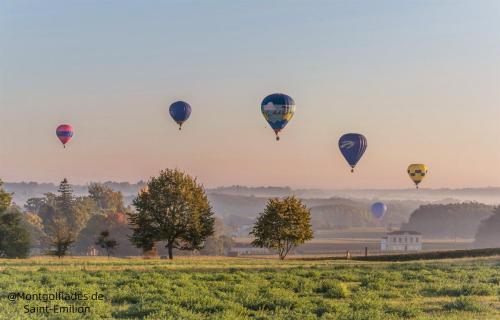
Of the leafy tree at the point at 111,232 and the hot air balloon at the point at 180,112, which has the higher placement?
the hot air balloon at the point at 180,112

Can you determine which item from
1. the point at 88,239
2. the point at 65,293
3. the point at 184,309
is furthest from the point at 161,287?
the point at 88,239

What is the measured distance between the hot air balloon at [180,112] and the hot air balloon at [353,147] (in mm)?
23459

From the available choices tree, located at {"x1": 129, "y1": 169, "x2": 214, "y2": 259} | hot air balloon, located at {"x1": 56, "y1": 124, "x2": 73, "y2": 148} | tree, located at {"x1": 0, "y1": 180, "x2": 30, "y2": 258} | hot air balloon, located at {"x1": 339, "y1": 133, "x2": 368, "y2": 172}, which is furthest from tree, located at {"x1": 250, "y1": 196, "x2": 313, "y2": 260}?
hot air balloon, located at {"x1": 56, "y1": 124, "x2": 73, "y2": 148}

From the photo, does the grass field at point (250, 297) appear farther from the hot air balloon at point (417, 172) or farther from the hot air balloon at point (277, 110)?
the hot air balloon at point (417, 172)

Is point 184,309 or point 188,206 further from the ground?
point 188,206

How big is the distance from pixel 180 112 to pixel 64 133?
1162 inches

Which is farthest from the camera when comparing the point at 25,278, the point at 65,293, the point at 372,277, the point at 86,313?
the point at 372,277

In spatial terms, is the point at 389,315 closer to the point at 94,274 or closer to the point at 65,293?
the point at 65,293

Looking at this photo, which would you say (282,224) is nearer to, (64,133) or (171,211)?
(171,211)

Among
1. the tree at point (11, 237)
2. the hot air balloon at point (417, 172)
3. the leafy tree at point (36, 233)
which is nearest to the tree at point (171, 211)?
the tree at point (11, 237)

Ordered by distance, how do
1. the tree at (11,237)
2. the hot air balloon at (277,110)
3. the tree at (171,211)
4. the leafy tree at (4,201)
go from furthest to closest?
the leafy tree at (4,201), the tree at (11,237), the hot air balloon at (277,110), the tree at (171,211)

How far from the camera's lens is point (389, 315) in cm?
2241

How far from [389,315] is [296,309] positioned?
332 cm

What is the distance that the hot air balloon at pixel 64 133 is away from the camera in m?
116
